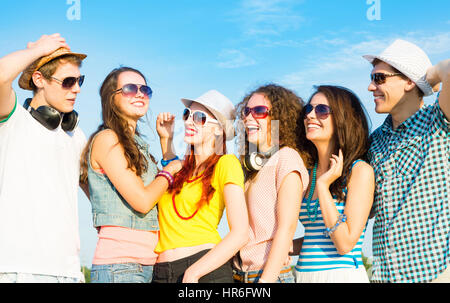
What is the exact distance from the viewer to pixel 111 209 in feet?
19.0

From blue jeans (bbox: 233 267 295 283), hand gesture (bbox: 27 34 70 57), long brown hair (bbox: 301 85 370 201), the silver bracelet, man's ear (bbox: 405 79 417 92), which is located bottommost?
blue jeans (bbox: 233 267 295 283)

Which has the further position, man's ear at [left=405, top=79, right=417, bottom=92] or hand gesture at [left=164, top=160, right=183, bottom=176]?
man's ear at [left=405, top=79, right=417, bottom=92]

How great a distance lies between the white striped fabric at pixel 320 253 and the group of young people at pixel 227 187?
0.05ft

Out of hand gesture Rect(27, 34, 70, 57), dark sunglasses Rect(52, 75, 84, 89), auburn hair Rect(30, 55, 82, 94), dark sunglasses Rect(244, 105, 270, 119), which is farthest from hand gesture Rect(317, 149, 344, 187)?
hand gesture Rect(27, 34, 70, 57)

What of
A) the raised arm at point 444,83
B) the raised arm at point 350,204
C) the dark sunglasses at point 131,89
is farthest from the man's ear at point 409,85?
the dark sunglasses at point 131,89

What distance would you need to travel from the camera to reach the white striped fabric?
5.67 meters

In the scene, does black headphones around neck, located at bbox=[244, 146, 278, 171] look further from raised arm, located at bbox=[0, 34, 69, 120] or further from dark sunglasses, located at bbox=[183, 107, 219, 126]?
raised arm, located at bbox=[0, 34, 69, 120]

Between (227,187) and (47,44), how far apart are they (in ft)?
9.45

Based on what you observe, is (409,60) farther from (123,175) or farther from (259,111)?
(123,175)

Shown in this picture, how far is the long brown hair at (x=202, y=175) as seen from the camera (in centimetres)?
569

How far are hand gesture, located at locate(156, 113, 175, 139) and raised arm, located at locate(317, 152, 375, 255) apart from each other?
2293mm

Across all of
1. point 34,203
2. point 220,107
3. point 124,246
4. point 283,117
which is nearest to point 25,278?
point 34,203

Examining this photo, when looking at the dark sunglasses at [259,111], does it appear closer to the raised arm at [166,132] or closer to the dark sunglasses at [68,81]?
the raised arm at [166,132]
